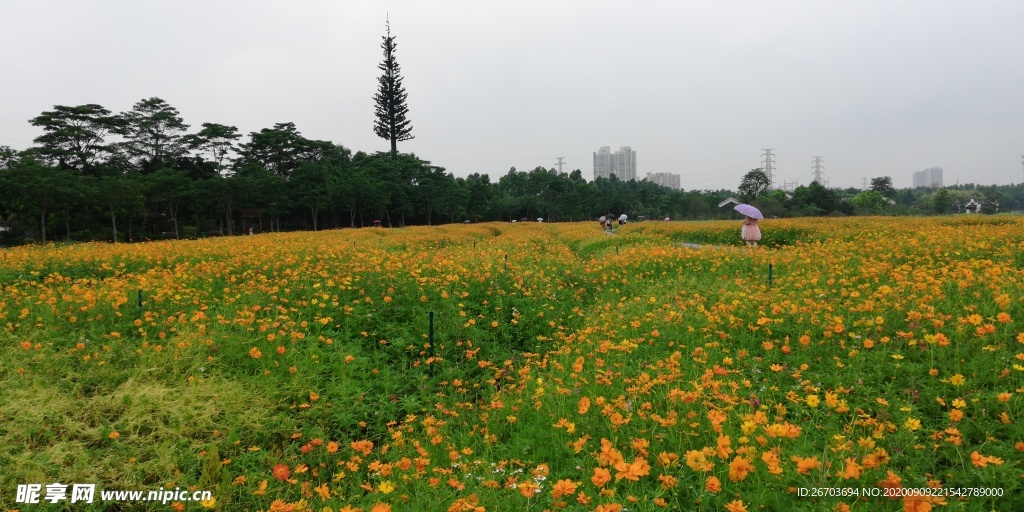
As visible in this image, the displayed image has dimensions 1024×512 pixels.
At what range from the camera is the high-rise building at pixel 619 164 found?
524 ft

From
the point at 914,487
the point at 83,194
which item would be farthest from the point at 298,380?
the point at 83,194

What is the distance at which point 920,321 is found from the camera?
151 inches

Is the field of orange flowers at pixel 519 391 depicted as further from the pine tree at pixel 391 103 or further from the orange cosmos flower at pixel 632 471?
the pine tree at pixel 391 103

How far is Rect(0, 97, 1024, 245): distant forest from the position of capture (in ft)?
81.8

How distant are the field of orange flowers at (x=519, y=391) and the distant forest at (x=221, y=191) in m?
24.0

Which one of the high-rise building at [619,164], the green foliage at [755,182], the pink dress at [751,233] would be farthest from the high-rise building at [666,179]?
the pink dress at [751,233]

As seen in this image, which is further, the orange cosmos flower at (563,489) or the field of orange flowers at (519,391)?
the field of orange flowers at (519,391)

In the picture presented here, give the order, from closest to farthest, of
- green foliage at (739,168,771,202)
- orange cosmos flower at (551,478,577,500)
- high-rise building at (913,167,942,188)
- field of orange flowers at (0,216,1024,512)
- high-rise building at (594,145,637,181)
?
orange cosmos flower at (551,478,577,500) → field of orange flowers at (0,216,1024,512) → green foliage at (739,168,771,202) → high-rise building at (594,145,637,181) → high-rise building at (913,167,942,188)

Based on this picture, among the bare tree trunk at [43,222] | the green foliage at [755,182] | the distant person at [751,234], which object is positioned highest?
the green foliage at [755,182]

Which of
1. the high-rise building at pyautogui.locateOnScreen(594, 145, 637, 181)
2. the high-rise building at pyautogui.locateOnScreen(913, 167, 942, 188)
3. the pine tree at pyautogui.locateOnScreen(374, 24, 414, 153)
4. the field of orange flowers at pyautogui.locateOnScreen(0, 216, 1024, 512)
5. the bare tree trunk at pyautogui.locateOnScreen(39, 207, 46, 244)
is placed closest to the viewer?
the field of orange flowers at pyautogui.locateOnScreen(0, 216, 1024, 512)

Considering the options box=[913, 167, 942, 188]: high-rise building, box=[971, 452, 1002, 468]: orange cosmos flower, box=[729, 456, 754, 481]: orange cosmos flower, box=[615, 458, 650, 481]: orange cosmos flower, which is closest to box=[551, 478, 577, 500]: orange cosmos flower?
box=[615, 458, 650, 481]: orange cosmos flower

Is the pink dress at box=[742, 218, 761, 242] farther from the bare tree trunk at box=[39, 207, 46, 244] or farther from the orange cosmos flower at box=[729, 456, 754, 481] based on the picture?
the bare tree trunk at box=[39, 207, 46, 244]

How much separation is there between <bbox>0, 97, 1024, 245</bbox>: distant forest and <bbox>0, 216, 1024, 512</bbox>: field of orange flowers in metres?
24.0

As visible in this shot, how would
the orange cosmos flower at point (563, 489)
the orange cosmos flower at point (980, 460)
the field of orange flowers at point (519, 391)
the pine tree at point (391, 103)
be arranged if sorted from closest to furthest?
the orange cosmos flower at point (980, 460) → the orange cosmos flower at point (563, 489) → the field of orange flowers at point (519, 391) → the pine tree at point (391, 103)
